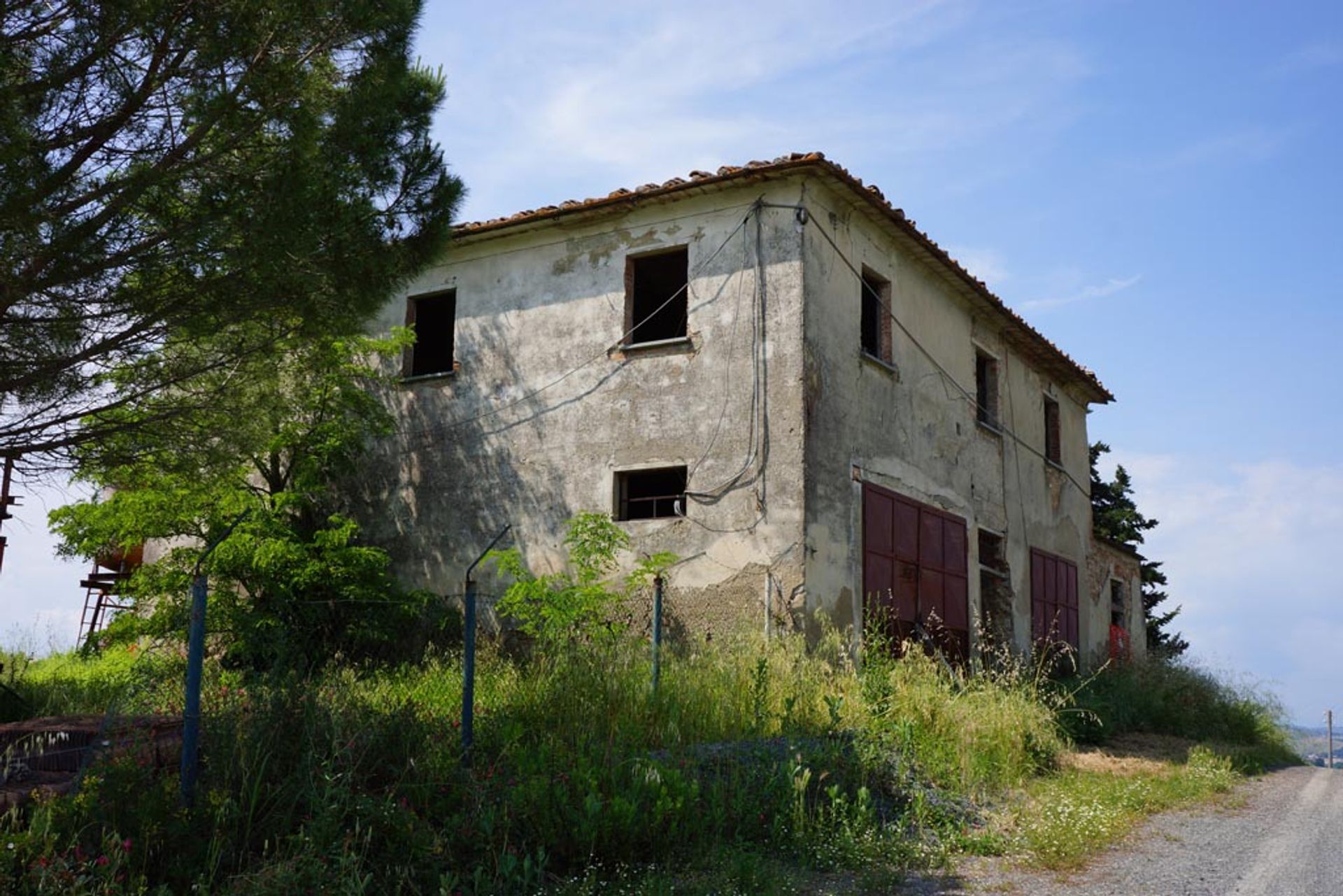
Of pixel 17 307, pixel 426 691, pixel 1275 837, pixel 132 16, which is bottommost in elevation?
pixel 1275 837

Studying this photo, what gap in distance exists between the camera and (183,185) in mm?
7285

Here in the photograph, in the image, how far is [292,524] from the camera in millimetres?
12977

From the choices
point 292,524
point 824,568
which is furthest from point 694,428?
point 292,524

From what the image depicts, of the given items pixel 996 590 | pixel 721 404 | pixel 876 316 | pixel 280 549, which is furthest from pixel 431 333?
pixel 996 590

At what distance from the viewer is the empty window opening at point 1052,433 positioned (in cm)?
1850

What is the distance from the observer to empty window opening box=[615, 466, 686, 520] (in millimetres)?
12086

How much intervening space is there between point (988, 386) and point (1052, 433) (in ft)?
10.1

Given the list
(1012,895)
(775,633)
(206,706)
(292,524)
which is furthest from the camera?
(292,524)

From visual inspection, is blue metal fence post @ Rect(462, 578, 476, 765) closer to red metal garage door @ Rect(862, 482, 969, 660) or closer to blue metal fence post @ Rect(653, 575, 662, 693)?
blue metal fence post @ Rect(653, 575, 662, 693)

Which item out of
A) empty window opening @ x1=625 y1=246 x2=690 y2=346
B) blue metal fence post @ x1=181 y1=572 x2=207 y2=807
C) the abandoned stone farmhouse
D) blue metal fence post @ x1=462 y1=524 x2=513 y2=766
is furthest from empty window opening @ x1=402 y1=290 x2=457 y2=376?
blue metal fence post @ x1=181 y1=572 x2=207 y2=807

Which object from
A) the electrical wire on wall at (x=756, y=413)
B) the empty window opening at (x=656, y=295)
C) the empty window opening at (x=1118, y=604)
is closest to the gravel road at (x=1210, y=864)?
the electrical wire on wall at (x=756, y=413)

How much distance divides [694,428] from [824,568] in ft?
6.68

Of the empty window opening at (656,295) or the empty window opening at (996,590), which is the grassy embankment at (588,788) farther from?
the empty window opening at (996,590)

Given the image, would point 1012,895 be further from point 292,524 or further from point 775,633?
point 292,524
